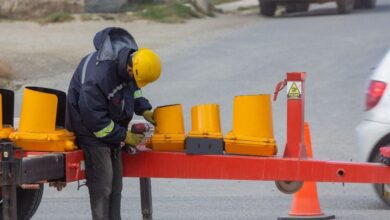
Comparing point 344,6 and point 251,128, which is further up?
point 344,6

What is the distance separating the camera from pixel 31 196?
7422 mm

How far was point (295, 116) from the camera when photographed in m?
6.60

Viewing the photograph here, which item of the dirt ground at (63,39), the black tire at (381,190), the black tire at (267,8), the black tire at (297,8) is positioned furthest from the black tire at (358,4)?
the black tire at (381,190)

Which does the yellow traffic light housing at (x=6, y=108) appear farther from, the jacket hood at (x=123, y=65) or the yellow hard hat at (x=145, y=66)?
the yellow hard hat at (x=145, y=66)

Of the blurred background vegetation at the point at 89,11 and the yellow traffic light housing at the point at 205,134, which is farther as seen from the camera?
the blurred background vegetation at the point at 89,11

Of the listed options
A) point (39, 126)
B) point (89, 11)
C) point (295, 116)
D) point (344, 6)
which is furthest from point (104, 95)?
point (344, 6)

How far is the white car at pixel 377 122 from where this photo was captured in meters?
8.51

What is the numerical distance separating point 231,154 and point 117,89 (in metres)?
0.88

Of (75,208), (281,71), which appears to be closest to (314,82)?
(281,71)

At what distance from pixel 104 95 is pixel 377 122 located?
127 inches

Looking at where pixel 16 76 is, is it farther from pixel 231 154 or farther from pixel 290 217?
pixel 231 154

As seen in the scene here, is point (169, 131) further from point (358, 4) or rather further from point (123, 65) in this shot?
point (358, 4)

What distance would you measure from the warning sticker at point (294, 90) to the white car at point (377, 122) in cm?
209

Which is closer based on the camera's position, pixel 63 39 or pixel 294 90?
pixel 294 90
